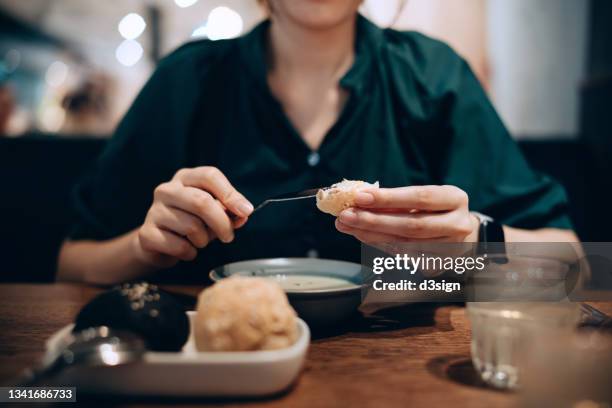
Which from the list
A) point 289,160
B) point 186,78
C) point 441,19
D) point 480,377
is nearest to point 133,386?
point 480,377

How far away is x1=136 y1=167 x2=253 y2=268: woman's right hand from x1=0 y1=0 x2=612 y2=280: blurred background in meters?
0.78

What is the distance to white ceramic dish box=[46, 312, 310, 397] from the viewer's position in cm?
53

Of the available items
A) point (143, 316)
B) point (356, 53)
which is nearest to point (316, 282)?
point (143, 316)

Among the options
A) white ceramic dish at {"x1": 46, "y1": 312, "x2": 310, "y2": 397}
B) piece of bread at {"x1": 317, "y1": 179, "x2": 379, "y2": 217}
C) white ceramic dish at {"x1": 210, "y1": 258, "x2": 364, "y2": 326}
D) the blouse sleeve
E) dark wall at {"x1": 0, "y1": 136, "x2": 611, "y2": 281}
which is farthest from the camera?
dark wall at {"x1": 0, "y1": 136, "x2": 611, "y2": 281}

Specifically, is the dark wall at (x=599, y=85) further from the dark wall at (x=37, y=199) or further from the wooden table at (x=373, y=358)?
the wooden table at (x=373, y=358)

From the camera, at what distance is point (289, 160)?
1.38m

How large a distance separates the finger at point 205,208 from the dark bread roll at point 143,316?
25 cm

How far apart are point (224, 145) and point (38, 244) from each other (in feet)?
3.17

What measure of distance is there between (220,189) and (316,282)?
24 centimetres

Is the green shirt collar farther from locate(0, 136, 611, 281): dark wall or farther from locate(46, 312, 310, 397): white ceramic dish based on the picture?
locate(46, 312, 310, 397): white ceramic dish

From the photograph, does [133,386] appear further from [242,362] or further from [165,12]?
[165,12]

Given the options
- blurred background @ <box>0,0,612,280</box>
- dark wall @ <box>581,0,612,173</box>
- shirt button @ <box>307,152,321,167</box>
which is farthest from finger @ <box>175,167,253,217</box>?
dark wall @ <box>581,0,612,173</box>

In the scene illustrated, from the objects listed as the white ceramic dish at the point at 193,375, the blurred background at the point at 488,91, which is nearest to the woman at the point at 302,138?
the blurred background at the point at 488,91

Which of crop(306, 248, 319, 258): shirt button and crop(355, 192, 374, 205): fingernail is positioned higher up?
crop(355, 192, 374, 205): fingernail
